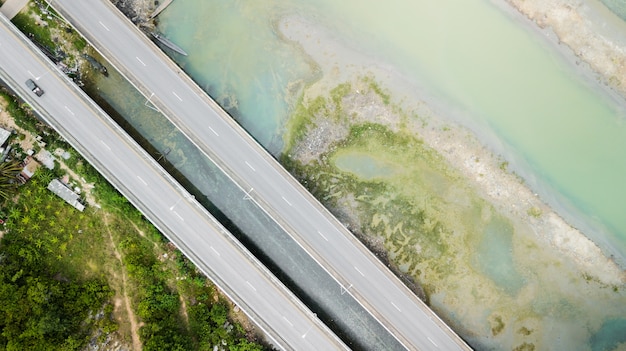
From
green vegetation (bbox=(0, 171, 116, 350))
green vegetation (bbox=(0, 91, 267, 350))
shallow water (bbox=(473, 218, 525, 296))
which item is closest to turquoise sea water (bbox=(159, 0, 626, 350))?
shallow water (bbox=(473, 218, 525, 296))

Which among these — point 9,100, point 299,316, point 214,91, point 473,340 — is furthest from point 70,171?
point 473,340

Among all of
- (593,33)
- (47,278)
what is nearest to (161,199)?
(47,278)

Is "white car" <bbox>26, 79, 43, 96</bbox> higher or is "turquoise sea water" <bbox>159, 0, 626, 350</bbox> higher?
"turquoise sea water" <bbox>159, 0, 626, 350</bbox>

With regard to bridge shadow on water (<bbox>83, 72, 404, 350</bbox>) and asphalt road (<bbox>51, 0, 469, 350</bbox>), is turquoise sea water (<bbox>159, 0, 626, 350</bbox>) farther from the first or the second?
bridge shadow on water (<bbox>83, 72, 404, 350</bbox>)

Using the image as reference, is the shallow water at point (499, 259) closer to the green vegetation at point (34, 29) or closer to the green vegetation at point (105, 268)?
the green vegetation at point (105, 268)

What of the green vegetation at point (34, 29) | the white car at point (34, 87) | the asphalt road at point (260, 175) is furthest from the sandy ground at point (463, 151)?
the white car at point (34, 87)

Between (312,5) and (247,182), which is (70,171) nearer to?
(247,182)

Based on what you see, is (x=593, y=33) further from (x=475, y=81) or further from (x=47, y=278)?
(x=47, y=278)
